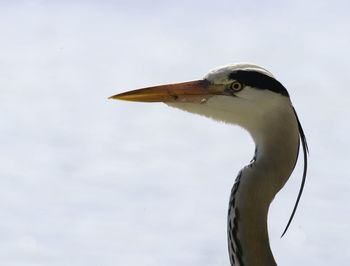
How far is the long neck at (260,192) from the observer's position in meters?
4.34

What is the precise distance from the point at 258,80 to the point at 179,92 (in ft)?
1.69

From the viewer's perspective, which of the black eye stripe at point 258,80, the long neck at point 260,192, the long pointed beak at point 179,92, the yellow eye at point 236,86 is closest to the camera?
the long neck at point 260,192

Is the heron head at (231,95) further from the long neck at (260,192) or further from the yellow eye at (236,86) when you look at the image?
the long neck at (260,192)

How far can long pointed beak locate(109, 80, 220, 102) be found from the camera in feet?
15.5

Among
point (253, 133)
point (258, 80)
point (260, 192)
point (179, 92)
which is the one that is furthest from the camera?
point (179, 92)

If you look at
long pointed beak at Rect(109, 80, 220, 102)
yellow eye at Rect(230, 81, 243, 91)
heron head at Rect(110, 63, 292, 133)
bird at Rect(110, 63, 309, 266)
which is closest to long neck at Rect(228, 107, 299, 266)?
bird at Rect(110, 63, 309, 266)

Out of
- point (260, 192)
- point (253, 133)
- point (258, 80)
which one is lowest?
point (260, 192)

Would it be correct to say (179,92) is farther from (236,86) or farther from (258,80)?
(258,80)

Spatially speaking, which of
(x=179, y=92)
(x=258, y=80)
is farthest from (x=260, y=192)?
(x=179, y=92)

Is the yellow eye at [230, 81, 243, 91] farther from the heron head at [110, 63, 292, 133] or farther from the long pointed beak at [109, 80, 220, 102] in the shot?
the long pointed beak at [109, 80, 220, 102]

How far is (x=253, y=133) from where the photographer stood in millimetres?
4617

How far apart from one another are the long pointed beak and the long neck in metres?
0.45

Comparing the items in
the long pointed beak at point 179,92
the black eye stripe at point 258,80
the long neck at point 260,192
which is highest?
the long pointed beak at point 179,92

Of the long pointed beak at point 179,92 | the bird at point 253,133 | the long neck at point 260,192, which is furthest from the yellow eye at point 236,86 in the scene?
the long neck at point 260,192
